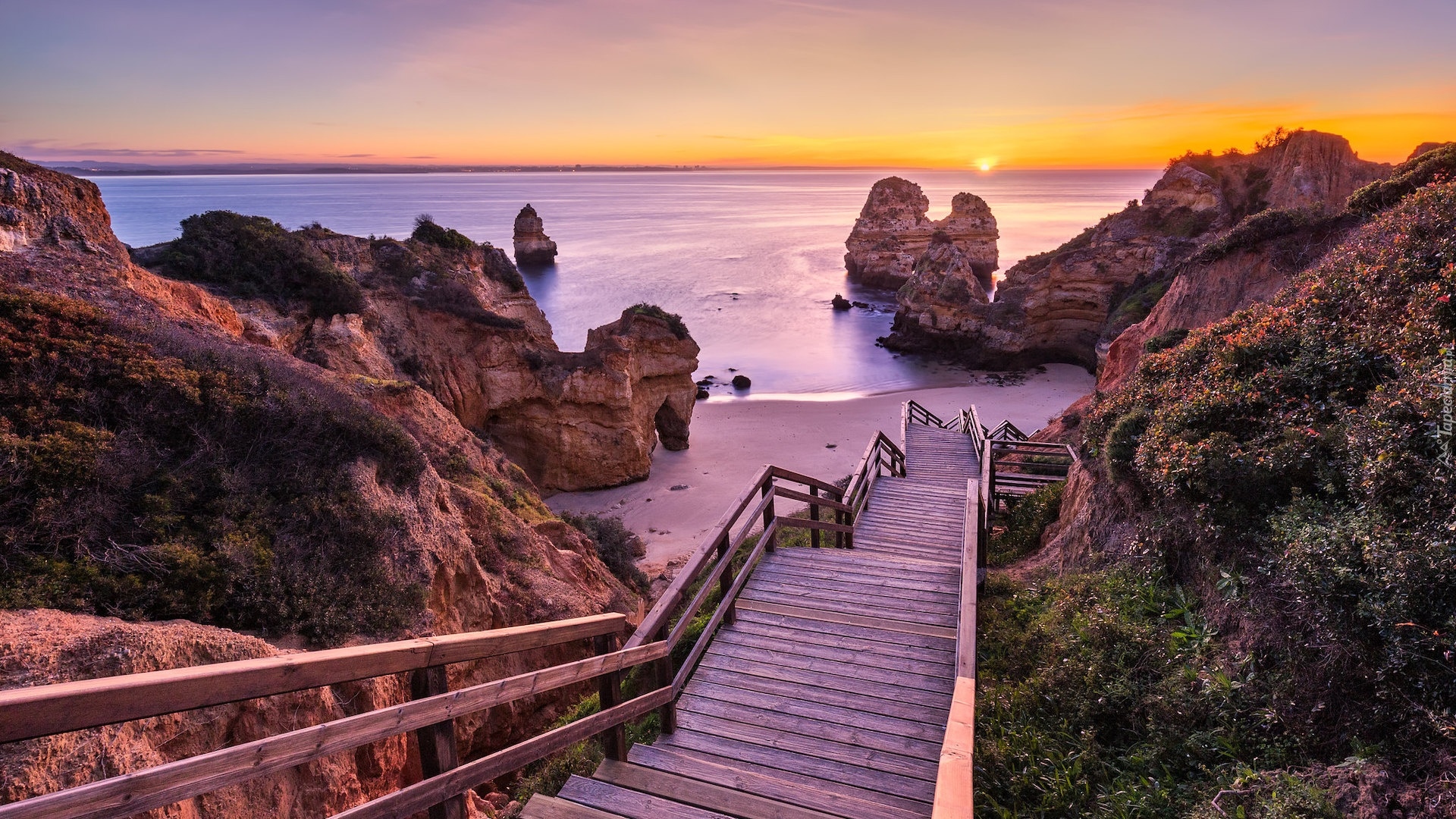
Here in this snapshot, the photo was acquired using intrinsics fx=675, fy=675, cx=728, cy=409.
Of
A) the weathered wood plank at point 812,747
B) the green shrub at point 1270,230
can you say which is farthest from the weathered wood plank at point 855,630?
the green shrub at point 1270,230

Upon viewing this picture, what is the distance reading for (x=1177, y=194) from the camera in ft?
119

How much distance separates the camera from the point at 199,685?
2016 millimetres

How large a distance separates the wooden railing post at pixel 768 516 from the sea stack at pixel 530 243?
73487 mm

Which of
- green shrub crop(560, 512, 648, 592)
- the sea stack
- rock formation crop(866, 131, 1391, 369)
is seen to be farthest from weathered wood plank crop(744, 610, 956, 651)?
the sea stack

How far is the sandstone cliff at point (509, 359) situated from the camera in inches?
701

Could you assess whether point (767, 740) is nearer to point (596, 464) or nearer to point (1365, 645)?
point (1365, 645)

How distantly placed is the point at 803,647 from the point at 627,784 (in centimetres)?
194

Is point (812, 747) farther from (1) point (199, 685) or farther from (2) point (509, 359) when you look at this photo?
(2) point (509, 359)

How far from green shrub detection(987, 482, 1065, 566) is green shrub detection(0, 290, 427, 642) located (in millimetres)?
8331

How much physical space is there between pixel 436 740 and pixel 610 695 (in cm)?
126

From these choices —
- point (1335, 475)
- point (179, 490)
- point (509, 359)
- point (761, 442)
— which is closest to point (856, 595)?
point (1335, 475)

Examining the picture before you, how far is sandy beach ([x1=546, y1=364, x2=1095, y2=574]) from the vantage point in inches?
779

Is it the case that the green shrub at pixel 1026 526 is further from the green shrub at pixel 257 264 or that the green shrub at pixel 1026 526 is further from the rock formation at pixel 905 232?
the rock formation at pixel 905 232

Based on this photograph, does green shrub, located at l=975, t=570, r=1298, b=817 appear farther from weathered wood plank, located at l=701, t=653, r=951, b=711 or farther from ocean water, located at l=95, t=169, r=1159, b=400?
ocean water, located at l=95, t=169, r=1159, b=400
